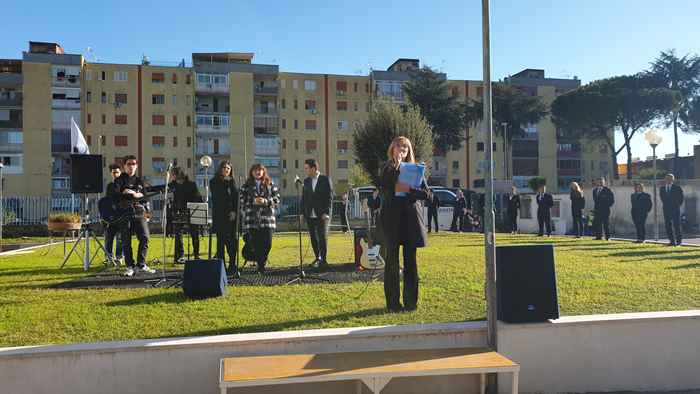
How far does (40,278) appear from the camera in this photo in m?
8.73

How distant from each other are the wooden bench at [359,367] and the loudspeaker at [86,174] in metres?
6.65

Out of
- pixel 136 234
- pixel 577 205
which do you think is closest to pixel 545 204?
pixel 577 205

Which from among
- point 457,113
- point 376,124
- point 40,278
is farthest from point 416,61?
point 40,278

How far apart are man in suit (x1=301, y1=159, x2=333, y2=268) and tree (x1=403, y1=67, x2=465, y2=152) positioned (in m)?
42.3

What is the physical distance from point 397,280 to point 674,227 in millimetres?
10811

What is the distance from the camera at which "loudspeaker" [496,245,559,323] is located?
4938 millimetres

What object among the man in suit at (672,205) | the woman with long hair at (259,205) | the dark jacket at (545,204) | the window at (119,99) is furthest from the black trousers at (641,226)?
the window at (119,99)

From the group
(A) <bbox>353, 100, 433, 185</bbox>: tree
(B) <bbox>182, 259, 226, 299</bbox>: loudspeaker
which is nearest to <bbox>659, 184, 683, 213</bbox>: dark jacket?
(B) <bbox>182, 259, 226, 299</bbox>: loudspeaker

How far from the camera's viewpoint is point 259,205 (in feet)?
28.5

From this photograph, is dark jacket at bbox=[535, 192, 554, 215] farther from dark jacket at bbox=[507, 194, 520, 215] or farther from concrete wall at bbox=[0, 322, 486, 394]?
concrete wall at bbox=[0, 322, 486, 394]

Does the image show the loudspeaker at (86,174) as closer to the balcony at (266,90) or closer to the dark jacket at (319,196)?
the dark jacket at (319,196)

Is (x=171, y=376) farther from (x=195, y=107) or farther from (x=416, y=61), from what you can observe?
(x=416, y=61)

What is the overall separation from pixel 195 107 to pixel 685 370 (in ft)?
205

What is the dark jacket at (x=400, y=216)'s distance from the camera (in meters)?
6.04
